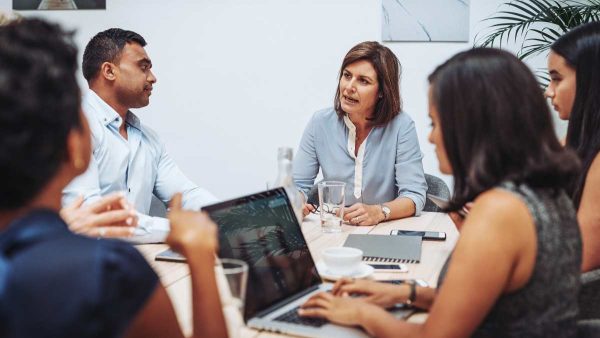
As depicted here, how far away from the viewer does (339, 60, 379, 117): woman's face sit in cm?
258

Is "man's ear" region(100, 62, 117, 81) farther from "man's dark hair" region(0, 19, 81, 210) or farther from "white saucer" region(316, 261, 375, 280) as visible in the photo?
"man's dark hair" region(0, 19, 81, 210)

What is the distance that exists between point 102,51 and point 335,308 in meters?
1.79

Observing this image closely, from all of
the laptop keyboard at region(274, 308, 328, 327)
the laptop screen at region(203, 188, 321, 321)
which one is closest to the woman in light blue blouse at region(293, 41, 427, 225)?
the laptop screen at region(203, 188, 321, 321)

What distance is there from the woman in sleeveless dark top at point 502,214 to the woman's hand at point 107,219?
2.01ft

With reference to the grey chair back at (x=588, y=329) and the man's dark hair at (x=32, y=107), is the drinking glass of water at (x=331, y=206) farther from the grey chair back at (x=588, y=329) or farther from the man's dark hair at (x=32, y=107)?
the man's dark hair at (x=32, y=107)

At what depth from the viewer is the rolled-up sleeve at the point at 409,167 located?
2.40 meters

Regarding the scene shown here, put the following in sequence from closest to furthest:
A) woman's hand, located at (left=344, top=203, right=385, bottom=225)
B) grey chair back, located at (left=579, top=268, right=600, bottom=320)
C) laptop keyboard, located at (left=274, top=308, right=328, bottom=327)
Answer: laptop keyboard, located at (left=274, top=308, right=328, bottom=327) < grey chair back, located at (left=579, top=268, right=600, bottom=320) < woman's hand, located at (left=344, top=203, right=385, bottom=225)

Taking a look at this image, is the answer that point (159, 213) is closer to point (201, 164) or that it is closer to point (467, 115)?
point (201, 164)

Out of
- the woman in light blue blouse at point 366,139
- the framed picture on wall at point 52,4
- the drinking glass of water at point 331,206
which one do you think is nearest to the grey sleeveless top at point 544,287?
the drinking glass of water at point 331,206

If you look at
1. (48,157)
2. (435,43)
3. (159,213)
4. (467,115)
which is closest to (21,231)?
(48,157)

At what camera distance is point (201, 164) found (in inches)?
151

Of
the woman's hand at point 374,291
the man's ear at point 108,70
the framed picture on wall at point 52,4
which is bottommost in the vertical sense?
the woman's hand at point 374,291

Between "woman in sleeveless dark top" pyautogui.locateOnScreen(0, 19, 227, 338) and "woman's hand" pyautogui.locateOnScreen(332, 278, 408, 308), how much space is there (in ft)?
1.74

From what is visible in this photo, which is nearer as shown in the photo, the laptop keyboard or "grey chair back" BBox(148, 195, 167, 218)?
the laptop keyboard
